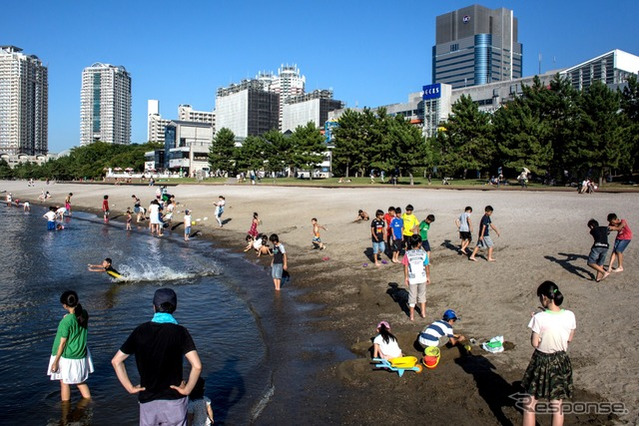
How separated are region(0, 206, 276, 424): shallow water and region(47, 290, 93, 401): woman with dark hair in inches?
29.6

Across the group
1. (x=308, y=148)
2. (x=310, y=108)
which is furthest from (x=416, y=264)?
(x=310, y=108)

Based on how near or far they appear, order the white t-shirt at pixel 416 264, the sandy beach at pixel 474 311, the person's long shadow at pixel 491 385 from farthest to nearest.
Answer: the white t-shirt at pixel 416 264 → the sandy beach at pixel 474 311 → the person's long shadow at pixel 491 385

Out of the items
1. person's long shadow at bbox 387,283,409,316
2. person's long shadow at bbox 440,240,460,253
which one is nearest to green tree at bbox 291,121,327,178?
person's long shadow at bbox 440,240,460,253

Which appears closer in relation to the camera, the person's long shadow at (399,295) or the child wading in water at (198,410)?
the child wading in water at (198,410)

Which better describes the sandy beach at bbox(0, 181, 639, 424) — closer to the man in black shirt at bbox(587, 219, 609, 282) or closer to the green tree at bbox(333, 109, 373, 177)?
the man in black shirt at bbox(587, 219, 609, 282)

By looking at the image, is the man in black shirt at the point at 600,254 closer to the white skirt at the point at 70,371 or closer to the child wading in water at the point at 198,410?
the child wading in water at the point at 198,410

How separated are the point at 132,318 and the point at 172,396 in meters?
8.37

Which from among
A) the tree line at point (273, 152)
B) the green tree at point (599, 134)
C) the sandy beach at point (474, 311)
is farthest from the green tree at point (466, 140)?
the sandy beach at point (474, 311)

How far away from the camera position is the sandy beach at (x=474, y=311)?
7117 mm

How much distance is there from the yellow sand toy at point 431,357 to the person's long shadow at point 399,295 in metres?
3.11

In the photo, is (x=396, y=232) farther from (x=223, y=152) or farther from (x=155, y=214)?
(x=223, y=152)

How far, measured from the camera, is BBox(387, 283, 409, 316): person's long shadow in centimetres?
1193

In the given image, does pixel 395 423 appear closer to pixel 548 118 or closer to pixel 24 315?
pixel 24 315

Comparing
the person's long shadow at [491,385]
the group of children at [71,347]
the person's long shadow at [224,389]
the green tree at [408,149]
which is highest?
the green tree at [408,149]
